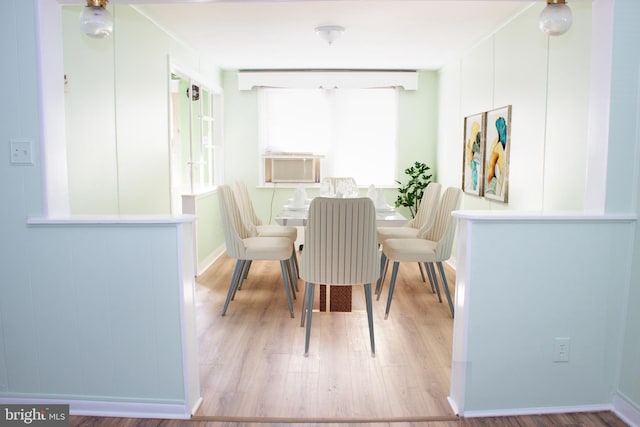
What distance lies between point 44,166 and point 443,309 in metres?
2.91

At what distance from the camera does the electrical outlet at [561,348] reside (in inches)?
91.4

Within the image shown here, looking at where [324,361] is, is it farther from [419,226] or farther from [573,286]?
[419,226]

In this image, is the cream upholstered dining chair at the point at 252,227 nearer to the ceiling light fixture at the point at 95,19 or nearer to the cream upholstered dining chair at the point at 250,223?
the cream upholstered dining chair at the point at 250,223

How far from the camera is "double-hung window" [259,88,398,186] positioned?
655 cm

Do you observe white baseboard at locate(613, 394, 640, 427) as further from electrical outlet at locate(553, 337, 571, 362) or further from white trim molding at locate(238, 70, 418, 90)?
white trim molding at locate(238, 70, 418, 90)

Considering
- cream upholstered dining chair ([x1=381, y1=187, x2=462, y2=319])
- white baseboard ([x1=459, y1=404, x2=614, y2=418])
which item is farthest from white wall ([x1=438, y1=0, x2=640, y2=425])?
cream upholstered dining chair ([x1=381, y1=187, x2=462, y2=319])

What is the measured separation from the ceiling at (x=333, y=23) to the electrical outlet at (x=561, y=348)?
85.0 inches

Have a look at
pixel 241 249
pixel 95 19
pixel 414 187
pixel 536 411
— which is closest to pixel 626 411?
pixel 536 411

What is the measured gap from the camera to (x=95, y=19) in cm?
204

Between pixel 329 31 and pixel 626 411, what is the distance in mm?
3271

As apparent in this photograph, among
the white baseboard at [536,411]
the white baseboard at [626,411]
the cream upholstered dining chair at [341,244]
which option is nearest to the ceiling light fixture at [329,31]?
the cream upholstered dining chair at [341,244]

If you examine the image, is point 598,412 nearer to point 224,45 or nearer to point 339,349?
point 339,349

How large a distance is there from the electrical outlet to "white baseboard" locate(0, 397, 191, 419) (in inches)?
66.5

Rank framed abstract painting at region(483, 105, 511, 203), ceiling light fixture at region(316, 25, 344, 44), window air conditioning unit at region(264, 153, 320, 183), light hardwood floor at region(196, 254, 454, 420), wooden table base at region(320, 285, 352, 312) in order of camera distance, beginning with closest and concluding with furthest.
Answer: light hardwood floor at region(196, 254, 454, 420) → wooden table base at region(320, 285, 352, 312) → framed abstract painting at region(483, 105, 511, 203) → ceiling light fixture at region(316, 25, 344, 44) → window air conditioning unit at region(264, 153, 320, 183)
